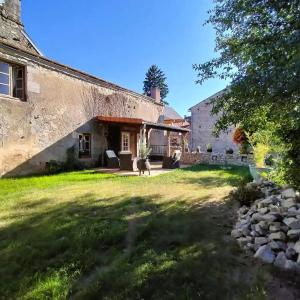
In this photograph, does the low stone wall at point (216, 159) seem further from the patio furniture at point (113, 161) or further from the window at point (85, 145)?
the window at point (85, 145)

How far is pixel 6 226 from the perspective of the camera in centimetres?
458

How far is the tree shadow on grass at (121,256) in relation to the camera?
2750 mm

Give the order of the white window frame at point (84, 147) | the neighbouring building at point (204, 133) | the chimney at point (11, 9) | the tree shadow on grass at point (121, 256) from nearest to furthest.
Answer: the tree shadow on grass at point (121, 256), the chimney at point (11, 9), the white window frame at point (84, 147), the neighbouring building at point (204, 133)

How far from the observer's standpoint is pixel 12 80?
11.1 metres

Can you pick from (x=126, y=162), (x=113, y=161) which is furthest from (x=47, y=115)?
(x=126, y=162)

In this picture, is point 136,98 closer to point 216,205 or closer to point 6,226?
point 216,205

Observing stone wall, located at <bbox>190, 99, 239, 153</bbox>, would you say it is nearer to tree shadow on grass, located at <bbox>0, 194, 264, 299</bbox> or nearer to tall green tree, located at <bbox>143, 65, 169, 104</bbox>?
tree shadow on grass, located at <bbox>0, 194, 264, 299</bbox>

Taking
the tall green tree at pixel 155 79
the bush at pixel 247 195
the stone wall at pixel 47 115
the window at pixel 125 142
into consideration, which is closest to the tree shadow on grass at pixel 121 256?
the bush at pixel 247 195

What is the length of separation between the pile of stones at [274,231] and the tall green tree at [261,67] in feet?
1.62

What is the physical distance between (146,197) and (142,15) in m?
11.8

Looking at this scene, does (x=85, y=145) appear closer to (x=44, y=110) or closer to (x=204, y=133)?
(x=44, y=110)

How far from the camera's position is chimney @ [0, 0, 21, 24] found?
41.0 feet

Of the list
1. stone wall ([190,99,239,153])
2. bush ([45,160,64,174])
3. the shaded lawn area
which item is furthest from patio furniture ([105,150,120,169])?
stone wall ([190,99,239,153])

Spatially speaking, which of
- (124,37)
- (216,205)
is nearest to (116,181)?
(216,205)
